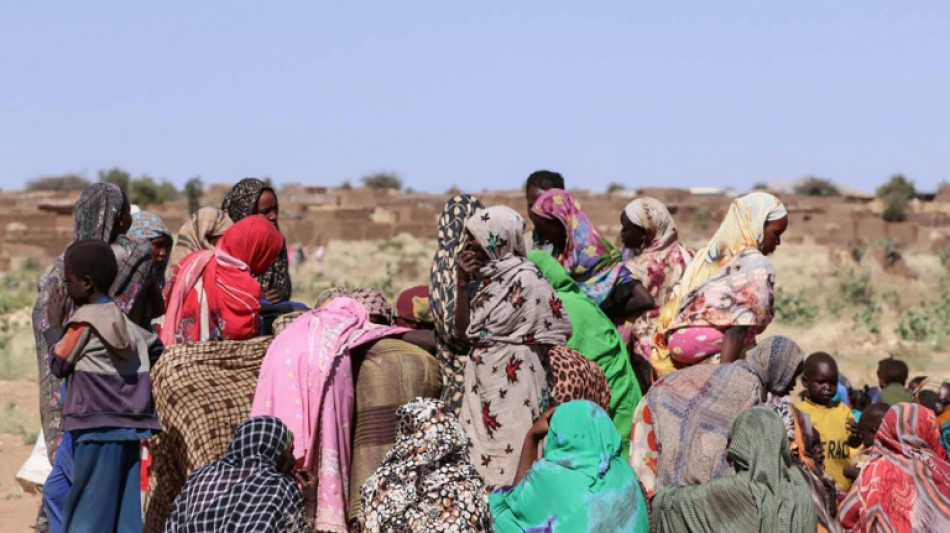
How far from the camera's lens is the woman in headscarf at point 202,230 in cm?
758

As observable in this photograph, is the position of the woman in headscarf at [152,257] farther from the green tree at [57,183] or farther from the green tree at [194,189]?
the green tree at [57,183]

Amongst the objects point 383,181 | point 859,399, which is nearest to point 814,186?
point 383,181

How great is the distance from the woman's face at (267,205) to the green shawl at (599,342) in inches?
73.4

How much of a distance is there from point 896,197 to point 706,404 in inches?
1831

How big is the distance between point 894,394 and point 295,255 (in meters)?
25.4

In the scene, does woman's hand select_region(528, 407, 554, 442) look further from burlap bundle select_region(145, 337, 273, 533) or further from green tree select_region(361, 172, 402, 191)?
green tree select_region(361, 172, 402, 191)

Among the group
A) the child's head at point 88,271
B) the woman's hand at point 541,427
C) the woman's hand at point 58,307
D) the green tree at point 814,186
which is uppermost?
the child's head at point 88,271

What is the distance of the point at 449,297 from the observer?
251 inches

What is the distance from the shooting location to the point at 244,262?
7070mm

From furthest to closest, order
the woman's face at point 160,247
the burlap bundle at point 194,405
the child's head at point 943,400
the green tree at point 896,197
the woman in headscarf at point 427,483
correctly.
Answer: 1. the green tree at point 896,197
2. the child's head at point 943,400
3. the woman's face at point 160,247
4. the burlap bundle at point 194,405
5. the woman in headscarf at point 427,483

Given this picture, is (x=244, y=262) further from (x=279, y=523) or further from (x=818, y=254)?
(x=818, y=254)

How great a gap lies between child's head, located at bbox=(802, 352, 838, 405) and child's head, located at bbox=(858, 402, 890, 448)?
22 centimetres

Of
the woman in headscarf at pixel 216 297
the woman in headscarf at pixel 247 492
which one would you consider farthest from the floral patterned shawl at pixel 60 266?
the woman in headscarf at pixel 247 492

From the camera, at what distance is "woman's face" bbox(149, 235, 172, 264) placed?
24.7 ft
